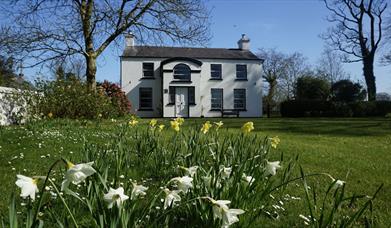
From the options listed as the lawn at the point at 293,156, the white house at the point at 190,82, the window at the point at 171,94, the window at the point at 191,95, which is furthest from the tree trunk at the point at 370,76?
the lawn at the point at 293,156

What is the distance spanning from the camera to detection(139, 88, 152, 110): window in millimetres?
34250

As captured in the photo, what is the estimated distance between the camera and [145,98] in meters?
34.4

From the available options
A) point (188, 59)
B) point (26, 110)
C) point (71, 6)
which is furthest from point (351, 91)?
point (26, 110)

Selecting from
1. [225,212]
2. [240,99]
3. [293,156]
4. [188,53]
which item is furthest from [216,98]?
[225,212]

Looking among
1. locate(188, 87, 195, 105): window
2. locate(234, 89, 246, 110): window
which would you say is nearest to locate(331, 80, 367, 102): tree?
locate(234, 89, 246, 110): window

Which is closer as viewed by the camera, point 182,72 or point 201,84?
point 182,72

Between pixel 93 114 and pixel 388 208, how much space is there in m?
13.1

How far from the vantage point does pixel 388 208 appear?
3.73 meters

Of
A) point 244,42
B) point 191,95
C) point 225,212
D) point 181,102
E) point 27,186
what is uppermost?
point 244,42

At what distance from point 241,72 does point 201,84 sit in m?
4.03

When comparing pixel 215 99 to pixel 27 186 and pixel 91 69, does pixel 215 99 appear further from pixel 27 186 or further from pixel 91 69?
pixel 27 186

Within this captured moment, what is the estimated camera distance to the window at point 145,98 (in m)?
34.2

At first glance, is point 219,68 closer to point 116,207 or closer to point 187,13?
point 187,13

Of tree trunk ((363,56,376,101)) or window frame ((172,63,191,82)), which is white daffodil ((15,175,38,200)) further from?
tree trunk ((363,56,376,101))
